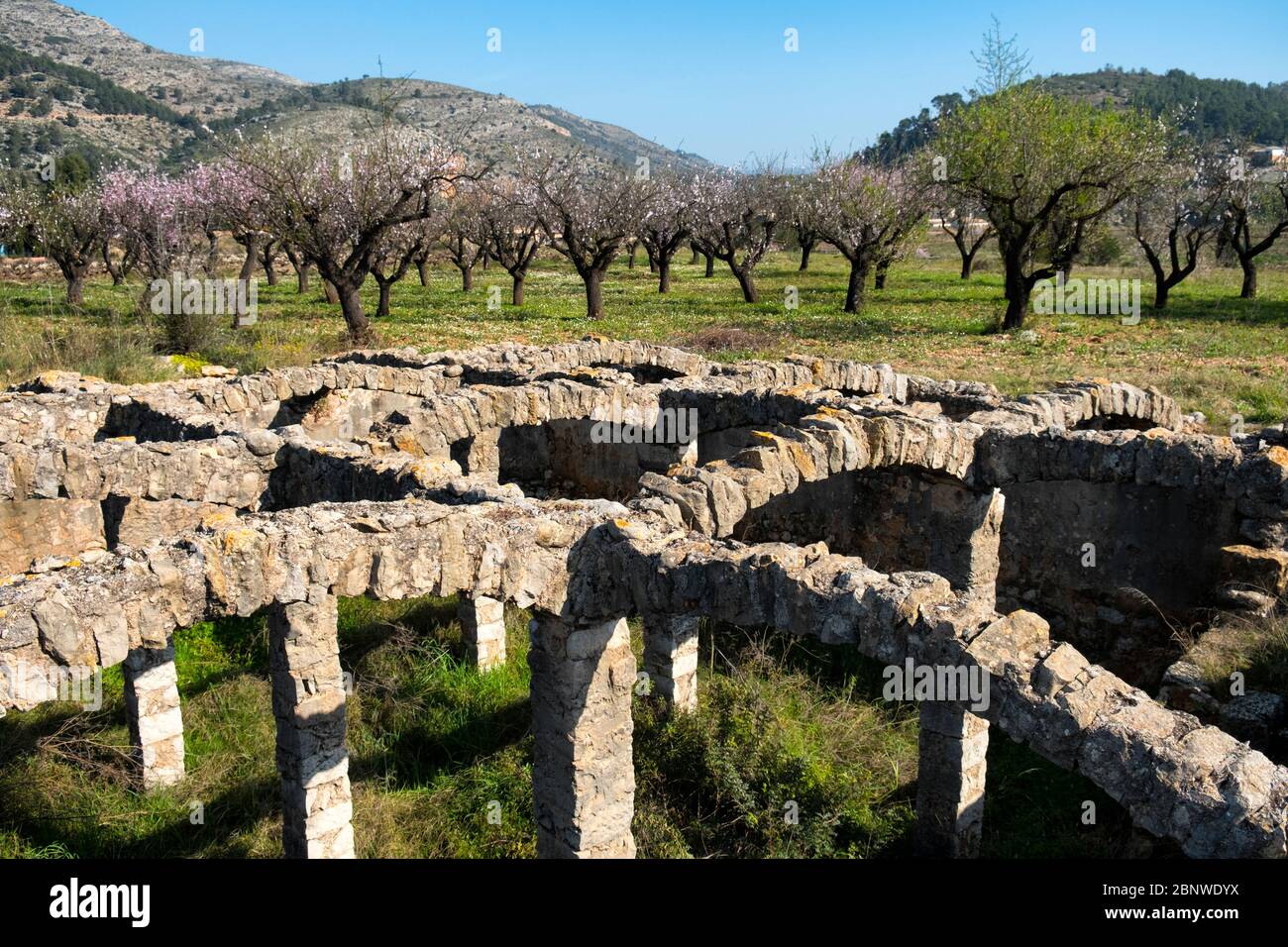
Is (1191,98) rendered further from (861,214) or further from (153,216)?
(153,216)

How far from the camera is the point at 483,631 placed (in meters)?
10.3

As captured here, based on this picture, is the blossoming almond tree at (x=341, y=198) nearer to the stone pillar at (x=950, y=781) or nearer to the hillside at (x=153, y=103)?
the stone pillar at (x=950, y=781)

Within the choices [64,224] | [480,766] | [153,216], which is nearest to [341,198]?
[153,216]

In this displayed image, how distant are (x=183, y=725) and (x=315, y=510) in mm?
4172

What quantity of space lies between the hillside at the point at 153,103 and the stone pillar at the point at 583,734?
61443 millimetres

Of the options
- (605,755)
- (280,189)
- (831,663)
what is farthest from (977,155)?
(605,755)

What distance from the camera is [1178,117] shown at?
3198 centimetres

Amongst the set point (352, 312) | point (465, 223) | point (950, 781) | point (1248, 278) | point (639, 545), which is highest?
point (465, 223)

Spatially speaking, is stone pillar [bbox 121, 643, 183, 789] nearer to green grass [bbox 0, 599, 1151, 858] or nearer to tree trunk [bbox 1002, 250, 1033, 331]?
green grass [bbox 0, 599, 1151, 858]

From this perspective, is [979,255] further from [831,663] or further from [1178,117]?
[831,663]

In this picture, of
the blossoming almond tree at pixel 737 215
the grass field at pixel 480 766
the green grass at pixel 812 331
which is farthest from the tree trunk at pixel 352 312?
the blossoming almond tree at pixel 737 215

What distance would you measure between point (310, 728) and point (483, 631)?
3960 mm

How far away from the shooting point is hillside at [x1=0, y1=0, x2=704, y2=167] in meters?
78.6

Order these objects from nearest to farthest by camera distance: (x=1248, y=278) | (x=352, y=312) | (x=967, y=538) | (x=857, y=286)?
(x=967, y=538) < (x=352, y=312) < (x=857, y=286) < (x=1248, y=278)
